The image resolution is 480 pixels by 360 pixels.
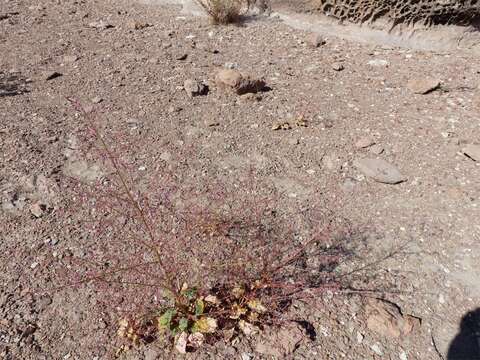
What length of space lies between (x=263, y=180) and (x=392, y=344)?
1234 mm

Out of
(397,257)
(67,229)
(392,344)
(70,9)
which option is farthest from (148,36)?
(392,344)

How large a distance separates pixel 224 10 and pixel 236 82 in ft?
4.81

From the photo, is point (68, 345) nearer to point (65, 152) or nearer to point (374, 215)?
point (65, 152)

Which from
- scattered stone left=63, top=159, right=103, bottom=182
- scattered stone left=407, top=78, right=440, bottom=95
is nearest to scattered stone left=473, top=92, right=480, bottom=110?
scattered stone left=407, top=78, right=440, bottom=95

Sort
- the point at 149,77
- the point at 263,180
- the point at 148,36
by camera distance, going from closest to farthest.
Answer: the point at 263,180
the point at 149,77
the point at 148,36

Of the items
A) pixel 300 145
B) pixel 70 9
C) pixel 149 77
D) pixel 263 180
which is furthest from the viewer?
pixel 70 9

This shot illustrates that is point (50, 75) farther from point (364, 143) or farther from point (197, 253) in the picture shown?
point (364, 143)

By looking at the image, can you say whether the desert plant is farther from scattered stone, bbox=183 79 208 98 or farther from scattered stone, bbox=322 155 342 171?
scattered stone, bbox=183 79 208 98

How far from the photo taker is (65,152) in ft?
9.55

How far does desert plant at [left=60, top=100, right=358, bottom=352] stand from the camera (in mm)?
1942

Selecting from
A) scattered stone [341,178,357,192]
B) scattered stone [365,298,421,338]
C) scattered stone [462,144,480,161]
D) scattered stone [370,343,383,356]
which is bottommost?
scattered stone [370,343,383,356]

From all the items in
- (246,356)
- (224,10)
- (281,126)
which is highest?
(224,10)

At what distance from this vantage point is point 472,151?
9.78ft

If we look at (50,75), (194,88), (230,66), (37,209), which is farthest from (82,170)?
(230,66)
